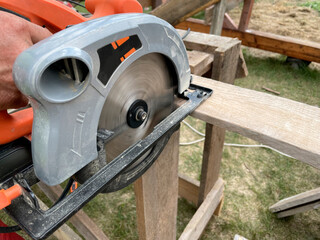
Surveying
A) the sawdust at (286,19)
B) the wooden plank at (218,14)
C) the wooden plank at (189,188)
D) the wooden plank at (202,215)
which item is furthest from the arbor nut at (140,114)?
the sawdust at (286,19)

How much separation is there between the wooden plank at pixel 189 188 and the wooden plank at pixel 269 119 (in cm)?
118

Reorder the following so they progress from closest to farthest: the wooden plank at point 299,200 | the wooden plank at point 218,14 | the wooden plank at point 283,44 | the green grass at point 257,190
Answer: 1. the wooden plank at point 299,200
2. the green grass at point 257,190
3. the wooden plank at point 218,14
4. the wooden plank at point 283,44

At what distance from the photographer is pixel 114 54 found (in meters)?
0.57

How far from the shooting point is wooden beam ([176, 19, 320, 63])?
11.3 feet

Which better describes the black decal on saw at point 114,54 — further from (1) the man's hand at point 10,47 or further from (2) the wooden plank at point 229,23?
(2) the wooden plank at point 229,23

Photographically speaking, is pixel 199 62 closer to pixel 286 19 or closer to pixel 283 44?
pixel 283 44

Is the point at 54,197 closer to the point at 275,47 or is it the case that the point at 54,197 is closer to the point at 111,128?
the point at 111,128

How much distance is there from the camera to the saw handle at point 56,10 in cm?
80

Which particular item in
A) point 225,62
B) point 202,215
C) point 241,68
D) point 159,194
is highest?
point 225,62

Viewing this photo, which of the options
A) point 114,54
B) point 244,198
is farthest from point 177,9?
point 244,198

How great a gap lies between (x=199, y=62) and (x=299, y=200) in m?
1.38

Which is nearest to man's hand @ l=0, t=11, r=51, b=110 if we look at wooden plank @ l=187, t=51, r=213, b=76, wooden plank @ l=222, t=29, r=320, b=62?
wooden plank @ l=187, t=51, r=213, b=76

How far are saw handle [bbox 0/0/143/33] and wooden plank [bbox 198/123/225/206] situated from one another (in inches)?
29.9

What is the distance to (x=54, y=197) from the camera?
1846mm
